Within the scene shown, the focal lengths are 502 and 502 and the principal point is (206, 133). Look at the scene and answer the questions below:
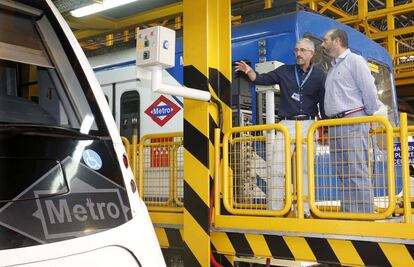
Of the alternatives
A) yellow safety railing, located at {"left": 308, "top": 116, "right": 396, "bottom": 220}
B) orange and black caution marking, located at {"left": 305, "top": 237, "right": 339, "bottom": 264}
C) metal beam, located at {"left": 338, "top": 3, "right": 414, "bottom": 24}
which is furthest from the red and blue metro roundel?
metal beam, located at {"left": 338, "top": 3, "right": 414, "bottom": 24}

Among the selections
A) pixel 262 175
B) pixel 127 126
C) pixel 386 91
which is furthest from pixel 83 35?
pixel 262 175

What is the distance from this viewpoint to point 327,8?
10344mm

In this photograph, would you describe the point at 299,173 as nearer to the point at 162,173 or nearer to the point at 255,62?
the point at 162,173

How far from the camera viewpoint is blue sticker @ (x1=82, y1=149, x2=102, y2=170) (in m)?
2.12

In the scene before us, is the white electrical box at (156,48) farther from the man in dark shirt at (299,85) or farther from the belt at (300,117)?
the belt at (300,117)

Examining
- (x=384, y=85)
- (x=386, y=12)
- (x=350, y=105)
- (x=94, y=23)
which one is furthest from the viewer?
(x=94, y=23)

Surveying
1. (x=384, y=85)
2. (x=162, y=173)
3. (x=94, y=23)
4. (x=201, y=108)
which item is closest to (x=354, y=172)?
(x=201, y=108)

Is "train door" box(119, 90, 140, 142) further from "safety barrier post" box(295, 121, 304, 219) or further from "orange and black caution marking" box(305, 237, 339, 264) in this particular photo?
"orange and black caution marking" box(305, 237, 339, 264)

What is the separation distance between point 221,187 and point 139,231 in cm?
187

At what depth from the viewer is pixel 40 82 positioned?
2539 mm

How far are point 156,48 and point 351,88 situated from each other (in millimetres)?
1750

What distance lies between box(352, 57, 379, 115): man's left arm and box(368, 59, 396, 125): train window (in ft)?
8.08

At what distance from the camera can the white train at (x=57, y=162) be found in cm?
181

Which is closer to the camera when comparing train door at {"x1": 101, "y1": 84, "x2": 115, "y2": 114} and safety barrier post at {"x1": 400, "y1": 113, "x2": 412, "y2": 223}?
safety barrier post at {"x1": 400, "y1": 113, "x2": 412, "y2": 223}
